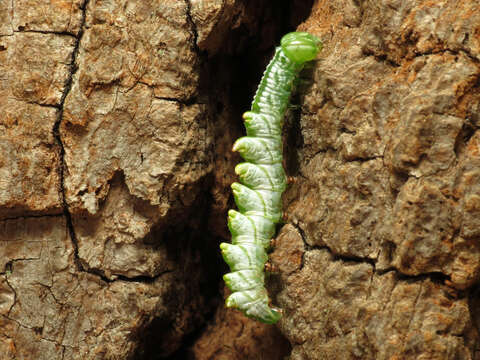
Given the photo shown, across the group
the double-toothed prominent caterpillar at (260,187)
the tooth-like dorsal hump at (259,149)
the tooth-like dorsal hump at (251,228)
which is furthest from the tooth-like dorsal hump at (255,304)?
the tooth-like dorsal hump at (259,149)

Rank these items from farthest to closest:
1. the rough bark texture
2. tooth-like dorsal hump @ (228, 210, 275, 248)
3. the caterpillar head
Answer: tooth-like dorsal hump @ (228, 210, 275, 248), the caterpillar head, the rough bark texture

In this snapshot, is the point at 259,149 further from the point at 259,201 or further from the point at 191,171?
the point at 191,171

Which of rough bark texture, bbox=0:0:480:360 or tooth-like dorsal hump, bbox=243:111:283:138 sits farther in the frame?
tooth-like dorsal hump, bbox=243:111:283:138

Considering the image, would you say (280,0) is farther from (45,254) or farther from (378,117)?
(45,254)

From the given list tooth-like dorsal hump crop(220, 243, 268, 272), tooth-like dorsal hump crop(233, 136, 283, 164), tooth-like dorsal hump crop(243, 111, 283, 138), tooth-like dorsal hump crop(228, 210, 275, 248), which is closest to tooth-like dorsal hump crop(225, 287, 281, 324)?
tooth-like dorsal hump crop(220, 243, 268, 272)

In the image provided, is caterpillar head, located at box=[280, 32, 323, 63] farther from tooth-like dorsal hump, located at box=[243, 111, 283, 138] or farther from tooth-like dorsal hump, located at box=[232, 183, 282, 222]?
tooth-like dorsal hump, located at box=[232, 183, 282, 222]

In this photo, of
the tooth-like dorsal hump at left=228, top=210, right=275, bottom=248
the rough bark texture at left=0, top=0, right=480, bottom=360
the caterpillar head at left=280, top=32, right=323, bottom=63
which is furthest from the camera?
the tooth-like dorsal hump at left=228, top=210, right=275, bottom=248

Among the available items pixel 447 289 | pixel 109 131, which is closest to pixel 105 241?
pixel 109 131

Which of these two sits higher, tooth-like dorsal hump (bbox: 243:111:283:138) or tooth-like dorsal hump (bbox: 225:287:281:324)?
tooth-like dorsal hump (bbox: 243:111:283:138)

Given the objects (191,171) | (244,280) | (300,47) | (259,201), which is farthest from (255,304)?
(300,47)
